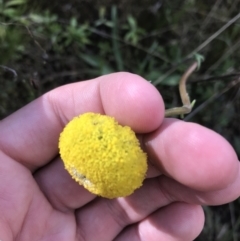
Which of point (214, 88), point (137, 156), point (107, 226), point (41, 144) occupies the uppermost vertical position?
point (137, 156)

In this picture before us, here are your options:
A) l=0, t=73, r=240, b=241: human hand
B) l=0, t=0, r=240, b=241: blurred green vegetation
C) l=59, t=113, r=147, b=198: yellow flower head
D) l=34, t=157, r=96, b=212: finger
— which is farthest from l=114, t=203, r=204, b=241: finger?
l=0, t=0, r=240, b=241: blurred green vegetation

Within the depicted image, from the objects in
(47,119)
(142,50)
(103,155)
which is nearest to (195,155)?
(103,155)

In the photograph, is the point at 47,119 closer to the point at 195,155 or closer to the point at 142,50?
the point at 195,155

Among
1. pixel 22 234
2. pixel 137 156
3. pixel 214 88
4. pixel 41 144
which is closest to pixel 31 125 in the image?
pixel 41 144

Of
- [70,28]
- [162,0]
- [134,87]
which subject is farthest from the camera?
[162,0]

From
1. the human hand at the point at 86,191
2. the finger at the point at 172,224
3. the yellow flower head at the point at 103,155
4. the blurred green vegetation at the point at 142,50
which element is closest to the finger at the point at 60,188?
the human hand at the point at 86,191

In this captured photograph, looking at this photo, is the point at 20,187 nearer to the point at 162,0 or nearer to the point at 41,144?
the point at 41,144

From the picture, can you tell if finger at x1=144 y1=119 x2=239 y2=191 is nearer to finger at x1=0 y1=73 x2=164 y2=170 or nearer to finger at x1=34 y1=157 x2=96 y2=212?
finger at x1=0 y1=73 x2=164 y2=170

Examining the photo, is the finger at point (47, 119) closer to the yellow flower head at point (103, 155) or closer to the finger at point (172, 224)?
the yellow flower head at point (103, 155)
